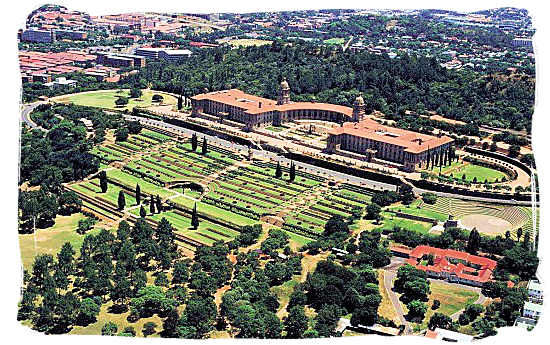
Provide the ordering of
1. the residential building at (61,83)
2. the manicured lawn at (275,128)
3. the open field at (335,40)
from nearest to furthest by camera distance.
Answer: the manicured lawn at (275,128)
the residential building at (61,83)
the open field at (335,40)

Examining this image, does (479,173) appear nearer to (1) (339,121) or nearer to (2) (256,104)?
(1) (339,121)

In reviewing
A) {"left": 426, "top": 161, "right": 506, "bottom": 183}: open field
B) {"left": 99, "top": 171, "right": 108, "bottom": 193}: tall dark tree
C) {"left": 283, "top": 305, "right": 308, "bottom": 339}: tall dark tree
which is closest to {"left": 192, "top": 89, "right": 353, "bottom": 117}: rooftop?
{"left": 426, "top": 161, "right": 506, "bottom": 183}: open field

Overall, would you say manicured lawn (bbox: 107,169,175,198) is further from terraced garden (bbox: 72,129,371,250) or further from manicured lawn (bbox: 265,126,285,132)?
manicured lawn (bbox: 265,126,285,132)

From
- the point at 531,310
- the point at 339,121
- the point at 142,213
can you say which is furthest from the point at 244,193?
the point at 531,310

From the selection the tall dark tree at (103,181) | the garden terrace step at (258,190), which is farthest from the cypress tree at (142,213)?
the garden terrace step at (258,190)

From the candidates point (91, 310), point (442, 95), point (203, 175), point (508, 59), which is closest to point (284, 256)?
point (91, 310)

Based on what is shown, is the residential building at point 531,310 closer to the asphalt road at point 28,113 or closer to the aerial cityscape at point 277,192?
the aerial cityscape at point 277,192

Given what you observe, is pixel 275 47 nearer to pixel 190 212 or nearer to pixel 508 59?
pixel 508 59
